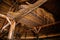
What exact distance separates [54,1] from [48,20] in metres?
1.37

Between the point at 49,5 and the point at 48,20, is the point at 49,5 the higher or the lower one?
the higher one

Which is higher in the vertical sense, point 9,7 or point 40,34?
point 9,7

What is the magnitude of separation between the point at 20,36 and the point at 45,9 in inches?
142

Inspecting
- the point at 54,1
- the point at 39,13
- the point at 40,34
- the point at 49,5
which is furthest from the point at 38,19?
the point at 40,34

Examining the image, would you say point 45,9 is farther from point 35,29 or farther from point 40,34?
point 40,34

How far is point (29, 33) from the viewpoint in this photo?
7320 millimetres

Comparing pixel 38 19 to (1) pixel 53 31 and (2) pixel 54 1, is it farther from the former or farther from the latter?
(1) pixel 53 31

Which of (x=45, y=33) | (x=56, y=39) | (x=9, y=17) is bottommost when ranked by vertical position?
(x=56, y=39)

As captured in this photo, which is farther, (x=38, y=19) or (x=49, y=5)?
(x=38, y=19)

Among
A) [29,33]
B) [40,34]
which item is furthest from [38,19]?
[29,33]

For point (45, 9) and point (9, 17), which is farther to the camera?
point (45, 9)

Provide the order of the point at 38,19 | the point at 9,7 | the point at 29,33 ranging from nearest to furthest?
the point at 38,19, the point at 9,7, the point at 29,33

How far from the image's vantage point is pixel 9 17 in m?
4.14

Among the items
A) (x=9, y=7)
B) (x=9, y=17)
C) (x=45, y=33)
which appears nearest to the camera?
(x=9, y=17)
